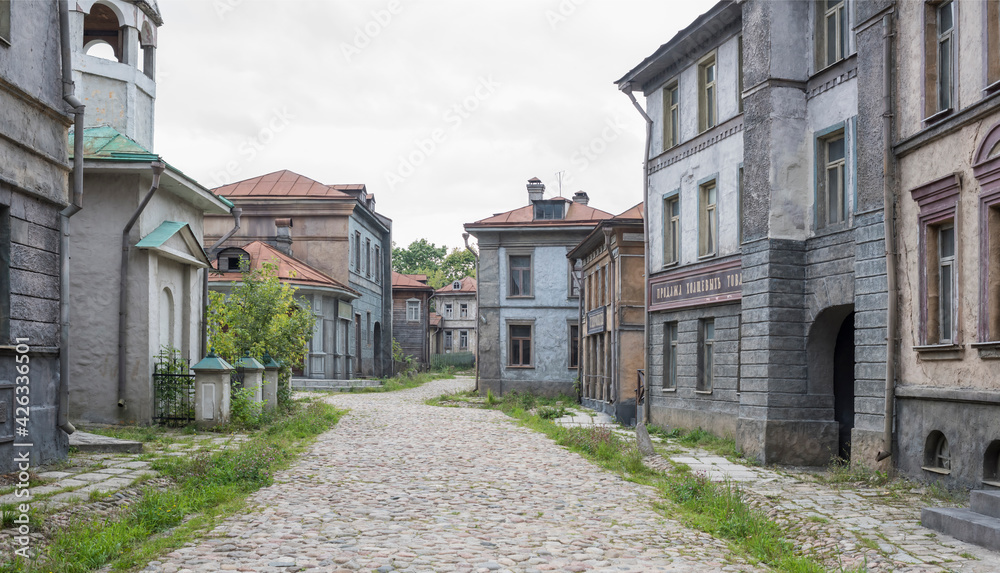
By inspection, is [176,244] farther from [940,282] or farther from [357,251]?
[357,251]

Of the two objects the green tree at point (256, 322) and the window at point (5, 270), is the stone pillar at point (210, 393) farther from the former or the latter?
the window at point (5, 270)

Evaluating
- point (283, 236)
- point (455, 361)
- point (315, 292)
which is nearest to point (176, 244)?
point (315, 292)

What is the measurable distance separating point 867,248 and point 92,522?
9.68m

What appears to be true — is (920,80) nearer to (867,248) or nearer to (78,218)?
(867,248)

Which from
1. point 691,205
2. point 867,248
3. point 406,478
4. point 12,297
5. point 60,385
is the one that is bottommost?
point 406,478

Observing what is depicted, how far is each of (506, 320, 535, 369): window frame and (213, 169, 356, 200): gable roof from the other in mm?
9105

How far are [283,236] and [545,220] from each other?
427 inches

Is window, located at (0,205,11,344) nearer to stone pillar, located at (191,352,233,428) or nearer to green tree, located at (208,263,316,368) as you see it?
stone pillar, located at (191,352,233,428)

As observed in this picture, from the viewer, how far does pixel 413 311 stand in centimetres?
6412

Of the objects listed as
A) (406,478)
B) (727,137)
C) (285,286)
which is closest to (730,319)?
(727,137)

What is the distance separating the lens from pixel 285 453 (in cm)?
1359

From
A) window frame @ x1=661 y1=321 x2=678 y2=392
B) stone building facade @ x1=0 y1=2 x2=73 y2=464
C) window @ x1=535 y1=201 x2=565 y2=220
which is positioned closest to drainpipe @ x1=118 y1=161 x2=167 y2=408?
stone building facade @ x1=0 y1=2 x2=73 y2=464

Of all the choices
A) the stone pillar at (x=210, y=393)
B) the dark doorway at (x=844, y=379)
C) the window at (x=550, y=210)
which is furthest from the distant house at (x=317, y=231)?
the dark doorway at (x=844, y=379)

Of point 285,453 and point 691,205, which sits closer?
point 285,453
